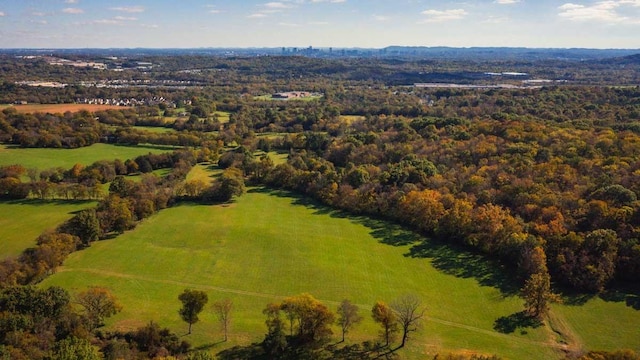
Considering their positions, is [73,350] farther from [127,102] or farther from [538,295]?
[127,102]

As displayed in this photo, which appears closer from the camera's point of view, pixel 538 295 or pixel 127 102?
pixel 538 295

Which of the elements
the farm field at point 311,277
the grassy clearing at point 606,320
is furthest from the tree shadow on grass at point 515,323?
the grassy clearing at point 606,320

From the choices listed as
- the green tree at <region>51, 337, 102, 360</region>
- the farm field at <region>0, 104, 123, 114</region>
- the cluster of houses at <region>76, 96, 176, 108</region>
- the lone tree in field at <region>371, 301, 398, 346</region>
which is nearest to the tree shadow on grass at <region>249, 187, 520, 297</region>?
the lone tree in field at <region>371, 301, 398, 346</region>

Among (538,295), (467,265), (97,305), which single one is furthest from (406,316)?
(97,305)

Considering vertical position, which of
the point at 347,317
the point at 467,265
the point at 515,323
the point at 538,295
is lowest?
the point at 515,323

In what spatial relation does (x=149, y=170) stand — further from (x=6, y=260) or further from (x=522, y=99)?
(x=522, y=99)

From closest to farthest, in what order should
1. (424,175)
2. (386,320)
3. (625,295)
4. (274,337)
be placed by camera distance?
(274,337), (386,320), (625,295), (424,175)

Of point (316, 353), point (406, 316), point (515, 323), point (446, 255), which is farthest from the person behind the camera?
point (446, 255)
